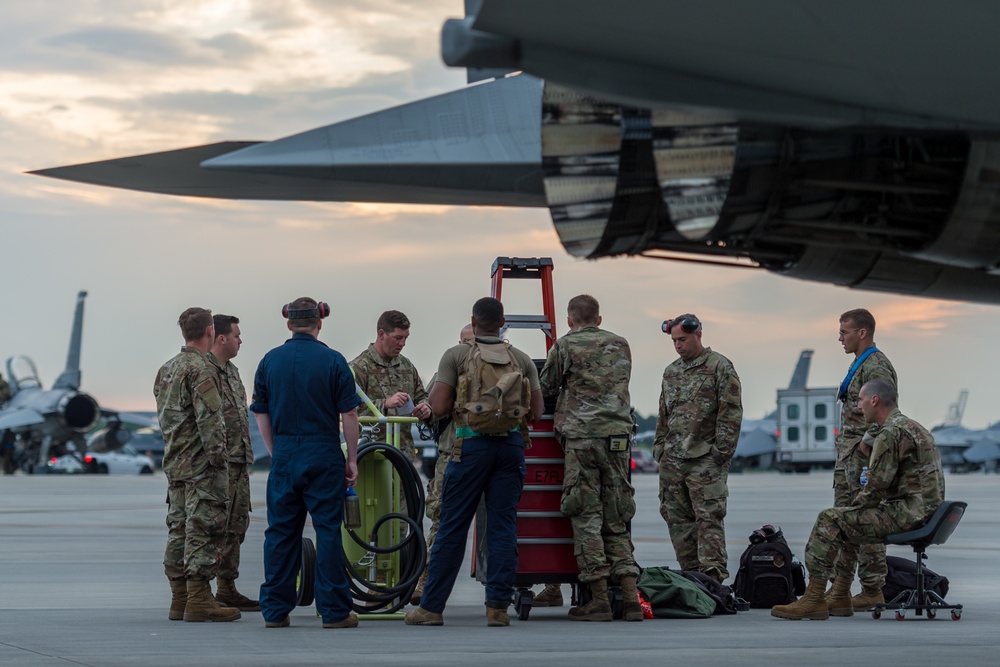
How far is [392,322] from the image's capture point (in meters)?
8.58

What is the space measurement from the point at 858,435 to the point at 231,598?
4264 mm

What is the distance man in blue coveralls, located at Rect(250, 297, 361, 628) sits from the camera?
718 cm

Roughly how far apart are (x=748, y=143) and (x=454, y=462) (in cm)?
381

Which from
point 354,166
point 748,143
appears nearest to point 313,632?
point 354,166

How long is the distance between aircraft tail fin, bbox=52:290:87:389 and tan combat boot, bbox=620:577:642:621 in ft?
135

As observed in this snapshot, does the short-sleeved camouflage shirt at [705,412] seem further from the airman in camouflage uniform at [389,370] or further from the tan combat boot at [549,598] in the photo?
the airman in camouflage uniform at [389,370]

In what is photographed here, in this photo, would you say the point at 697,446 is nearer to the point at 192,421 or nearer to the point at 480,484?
the point at 480,484

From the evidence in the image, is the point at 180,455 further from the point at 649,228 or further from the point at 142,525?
the point at 142,525

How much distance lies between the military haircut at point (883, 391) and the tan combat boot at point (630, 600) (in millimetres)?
1867

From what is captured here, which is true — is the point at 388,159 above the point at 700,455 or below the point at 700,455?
above

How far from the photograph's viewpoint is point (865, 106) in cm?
362

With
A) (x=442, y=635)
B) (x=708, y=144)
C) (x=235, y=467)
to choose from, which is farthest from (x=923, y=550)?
(x=708, y=144)

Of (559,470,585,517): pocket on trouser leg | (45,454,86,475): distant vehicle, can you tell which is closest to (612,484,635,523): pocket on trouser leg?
(559,470,585,517): pocket on trouser leg

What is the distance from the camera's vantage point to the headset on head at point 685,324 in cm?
895
